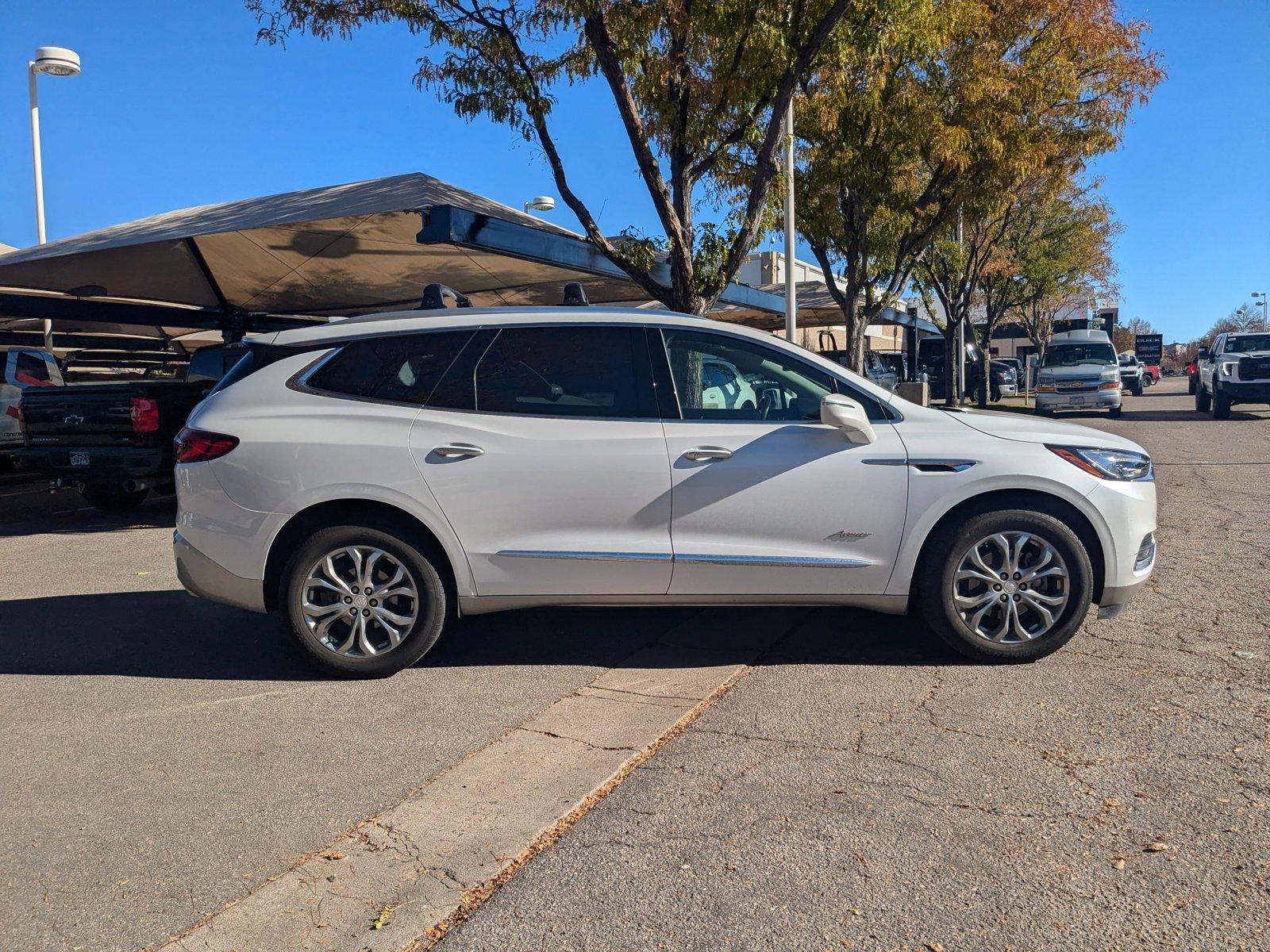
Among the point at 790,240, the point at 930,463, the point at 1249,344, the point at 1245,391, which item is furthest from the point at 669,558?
the point at 1249,344

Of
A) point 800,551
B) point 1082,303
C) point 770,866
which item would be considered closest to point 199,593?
point 800,551

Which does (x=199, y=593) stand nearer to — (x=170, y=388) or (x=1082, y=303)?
(x=170, y=388)

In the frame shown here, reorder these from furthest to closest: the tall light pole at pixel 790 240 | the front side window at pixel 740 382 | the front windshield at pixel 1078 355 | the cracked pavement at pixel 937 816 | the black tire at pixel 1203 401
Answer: the front windshield at pixel 1078 355
the black tire at pixel 1203 401
the tall light pole at pixel 790 240
the front side window at pixel 740 382
the cracked pavement at pixel 937 816

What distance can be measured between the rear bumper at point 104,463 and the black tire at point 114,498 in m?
1.24

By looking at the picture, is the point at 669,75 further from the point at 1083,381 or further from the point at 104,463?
the point at 1083,381

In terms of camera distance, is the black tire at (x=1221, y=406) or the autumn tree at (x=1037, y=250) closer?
the black tire at (x=1221, y=406)

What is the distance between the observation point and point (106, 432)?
9328 millimetres

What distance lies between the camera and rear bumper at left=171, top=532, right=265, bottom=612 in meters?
4.88

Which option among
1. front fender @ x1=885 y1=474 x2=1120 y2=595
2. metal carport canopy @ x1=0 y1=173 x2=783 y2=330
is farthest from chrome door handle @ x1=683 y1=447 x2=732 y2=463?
metal carport canopy @ x1=0 y1=173 x2=783 y2=330

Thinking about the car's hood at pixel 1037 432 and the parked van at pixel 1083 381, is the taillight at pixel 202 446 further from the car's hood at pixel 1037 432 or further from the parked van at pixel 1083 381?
the parked van at pixel 1083 381

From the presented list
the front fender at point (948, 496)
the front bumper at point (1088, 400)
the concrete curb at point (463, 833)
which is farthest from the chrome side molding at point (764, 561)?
the front bumper at point (1088, 400)

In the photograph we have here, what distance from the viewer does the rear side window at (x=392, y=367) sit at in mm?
4992

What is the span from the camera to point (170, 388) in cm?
950

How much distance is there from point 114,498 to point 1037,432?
30.9 ft
